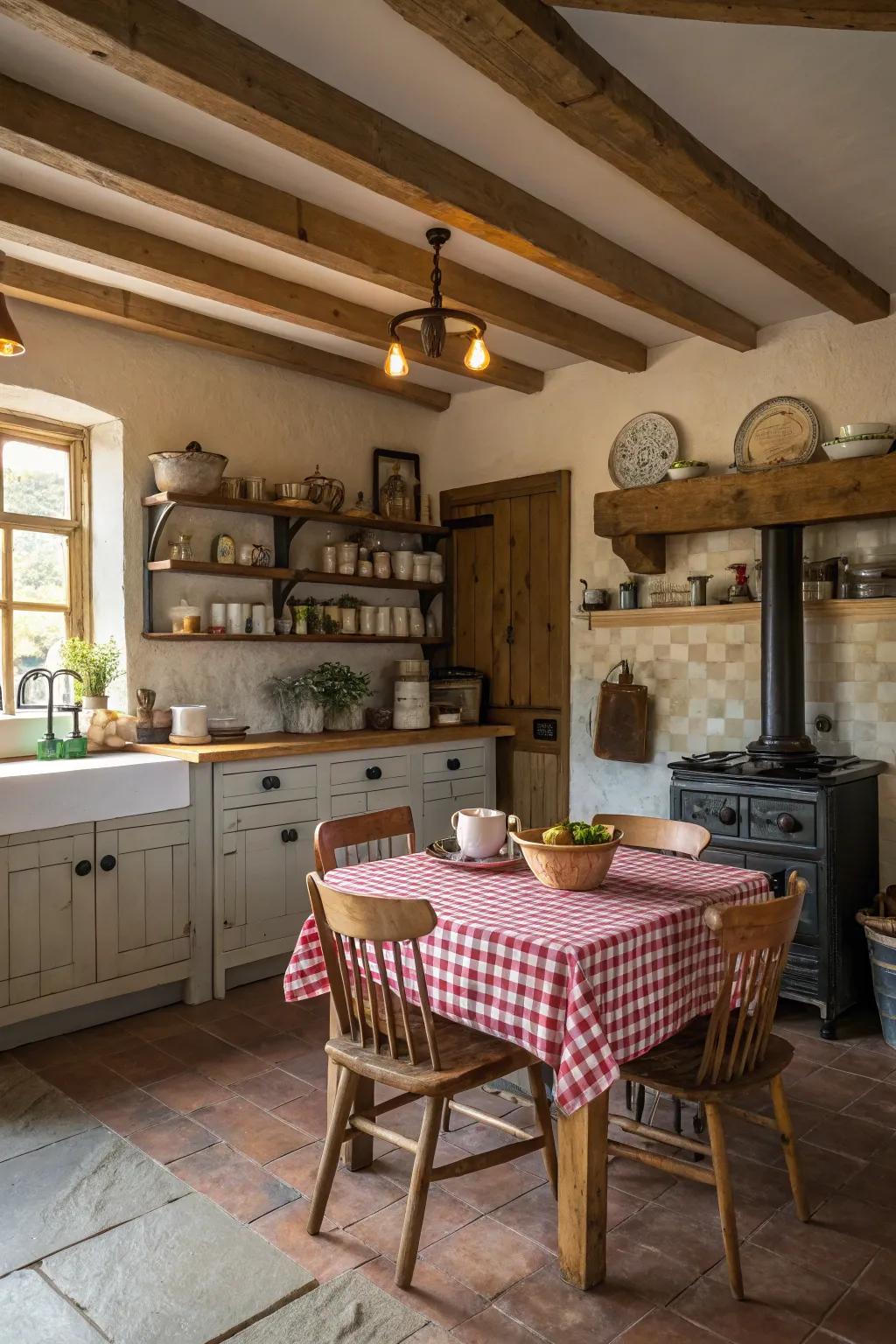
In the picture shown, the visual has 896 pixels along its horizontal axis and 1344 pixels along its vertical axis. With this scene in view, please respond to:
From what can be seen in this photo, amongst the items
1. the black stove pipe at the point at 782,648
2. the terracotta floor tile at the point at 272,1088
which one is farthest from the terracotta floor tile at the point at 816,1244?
the black stove pipe at the point at 782,648

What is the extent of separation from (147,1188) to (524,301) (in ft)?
11.2

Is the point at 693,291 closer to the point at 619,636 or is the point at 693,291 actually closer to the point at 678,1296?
the point at 619,636

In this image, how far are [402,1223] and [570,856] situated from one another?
979 mm

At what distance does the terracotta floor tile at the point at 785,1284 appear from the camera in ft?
6.82

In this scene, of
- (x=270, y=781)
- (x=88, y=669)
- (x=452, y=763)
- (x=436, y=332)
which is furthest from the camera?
(x=452, y=763)

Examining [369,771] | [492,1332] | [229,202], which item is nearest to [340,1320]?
[492,1332]

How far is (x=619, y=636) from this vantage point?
480 cm

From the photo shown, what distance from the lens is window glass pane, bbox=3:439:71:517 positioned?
4250 millimetres

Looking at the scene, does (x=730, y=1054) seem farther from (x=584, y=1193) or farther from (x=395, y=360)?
(x=395, y=360)

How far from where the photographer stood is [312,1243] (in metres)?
2.29

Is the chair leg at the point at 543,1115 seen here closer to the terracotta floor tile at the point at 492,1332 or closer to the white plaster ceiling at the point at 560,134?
the terracotta floor tile at the point at 492,1332

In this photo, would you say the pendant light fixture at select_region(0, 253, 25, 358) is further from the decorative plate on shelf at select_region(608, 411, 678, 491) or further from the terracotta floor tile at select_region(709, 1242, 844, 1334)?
the terracotta floor tile at select_region(709, 1242, 844, 1334)

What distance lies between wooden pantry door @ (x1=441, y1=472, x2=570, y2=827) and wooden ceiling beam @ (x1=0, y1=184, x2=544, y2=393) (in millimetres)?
944

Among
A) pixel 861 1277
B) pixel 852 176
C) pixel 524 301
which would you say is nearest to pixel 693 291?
pixel 524 301
